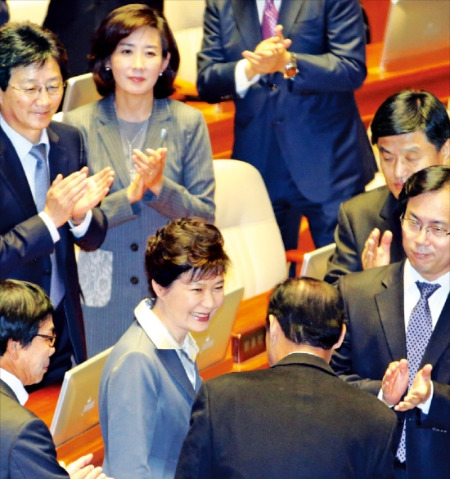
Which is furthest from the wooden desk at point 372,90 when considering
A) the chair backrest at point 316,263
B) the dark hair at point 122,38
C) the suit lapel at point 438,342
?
the suit lapel at point 438,342

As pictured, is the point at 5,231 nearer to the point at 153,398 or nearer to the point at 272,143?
the point at 153,398

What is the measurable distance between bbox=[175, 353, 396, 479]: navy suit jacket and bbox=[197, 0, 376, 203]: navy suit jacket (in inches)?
78.2

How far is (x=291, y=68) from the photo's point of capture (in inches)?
161

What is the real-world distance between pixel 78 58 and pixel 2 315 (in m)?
2.38

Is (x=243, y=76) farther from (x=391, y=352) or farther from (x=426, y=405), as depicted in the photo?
(x=426, y=405)

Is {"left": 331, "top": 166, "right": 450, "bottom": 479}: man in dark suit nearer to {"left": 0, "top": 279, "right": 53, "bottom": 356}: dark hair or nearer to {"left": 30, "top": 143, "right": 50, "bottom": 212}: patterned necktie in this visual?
{"left": 0, "top": 279, "right": 53, "bottom": 356}: dark hair

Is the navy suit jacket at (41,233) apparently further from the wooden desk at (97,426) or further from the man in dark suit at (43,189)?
the wooden desk at (97,426)

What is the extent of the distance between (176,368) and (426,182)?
884 mm

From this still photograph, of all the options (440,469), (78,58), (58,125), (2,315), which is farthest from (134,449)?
(78,58)

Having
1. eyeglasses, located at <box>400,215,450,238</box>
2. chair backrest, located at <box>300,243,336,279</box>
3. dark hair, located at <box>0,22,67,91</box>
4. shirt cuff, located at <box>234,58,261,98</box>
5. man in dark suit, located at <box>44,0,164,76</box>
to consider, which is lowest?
chair backrest, located at <box>300,243,336,279</box>

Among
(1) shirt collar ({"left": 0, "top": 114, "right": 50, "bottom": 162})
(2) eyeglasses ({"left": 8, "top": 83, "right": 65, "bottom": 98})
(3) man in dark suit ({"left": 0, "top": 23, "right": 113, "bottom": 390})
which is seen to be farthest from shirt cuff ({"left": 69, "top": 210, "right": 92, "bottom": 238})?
(2) eyeglasses ({"left": 8, "top": 83, "right": 65, "bottom": 98})

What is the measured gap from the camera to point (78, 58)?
4.64 metres

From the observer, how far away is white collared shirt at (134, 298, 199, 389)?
268 cm

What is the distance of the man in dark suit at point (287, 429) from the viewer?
2289 millimetres
